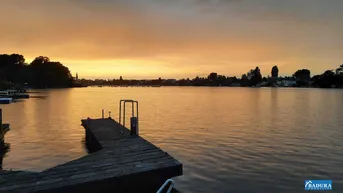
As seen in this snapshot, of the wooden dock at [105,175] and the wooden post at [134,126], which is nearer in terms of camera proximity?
the wooden dock at [105,175]

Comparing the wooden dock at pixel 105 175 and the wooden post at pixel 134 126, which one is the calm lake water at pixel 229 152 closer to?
the wooden dock at pixel 105 175

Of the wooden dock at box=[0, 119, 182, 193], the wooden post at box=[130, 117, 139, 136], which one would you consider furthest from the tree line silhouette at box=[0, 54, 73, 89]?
the wooden dock at box=[0, 119, 182, 193]

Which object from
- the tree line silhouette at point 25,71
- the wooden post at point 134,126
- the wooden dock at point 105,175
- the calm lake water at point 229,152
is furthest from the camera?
the tree line silhouette at point 25,71

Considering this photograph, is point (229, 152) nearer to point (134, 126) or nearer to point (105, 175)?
point (134, 126)

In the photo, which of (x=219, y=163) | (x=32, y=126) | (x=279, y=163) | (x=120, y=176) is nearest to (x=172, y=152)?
(x=219, y=163)

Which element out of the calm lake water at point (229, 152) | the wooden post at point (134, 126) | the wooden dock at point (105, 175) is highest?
the wooden post at point (134, 126)

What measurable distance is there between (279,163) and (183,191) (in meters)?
6.77

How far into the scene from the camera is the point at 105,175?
8.53 meters

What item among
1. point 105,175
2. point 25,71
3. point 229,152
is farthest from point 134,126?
point 25,71

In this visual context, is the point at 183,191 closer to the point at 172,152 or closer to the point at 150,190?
the point at 150,190

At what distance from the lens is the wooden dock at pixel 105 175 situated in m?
7.81

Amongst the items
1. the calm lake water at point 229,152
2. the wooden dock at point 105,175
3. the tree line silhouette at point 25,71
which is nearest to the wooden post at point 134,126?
the calm lake water at point 229,152

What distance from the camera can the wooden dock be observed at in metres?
7.81

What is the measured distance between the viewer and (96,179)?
8188mm
